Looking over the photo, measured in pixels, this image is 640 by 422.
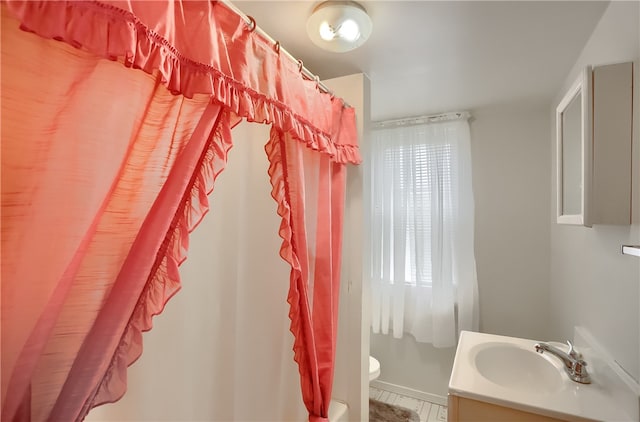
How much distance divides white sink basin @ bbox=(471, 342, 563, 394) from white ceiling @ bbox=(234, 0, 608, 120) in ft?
4.96

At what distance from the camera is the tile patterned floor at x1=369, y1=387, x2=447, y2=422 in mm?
2391

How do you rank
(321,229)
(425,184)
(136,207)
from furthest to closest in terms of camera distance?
(425,184) < (321,229) < (136,207)

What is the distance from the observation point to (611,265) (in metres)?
1.25

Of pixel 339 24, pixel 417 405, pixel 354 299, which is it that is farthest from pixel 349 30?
pixel 417 405

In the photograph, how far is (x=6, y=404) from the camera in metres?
Result: 0.50

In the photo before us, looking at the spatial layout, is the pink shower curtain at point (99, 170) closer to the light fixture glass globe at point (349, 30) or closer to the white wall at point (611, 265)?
the light fixture glass globe at point (349, 30)

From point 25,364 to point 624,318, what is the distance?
174 centimetres

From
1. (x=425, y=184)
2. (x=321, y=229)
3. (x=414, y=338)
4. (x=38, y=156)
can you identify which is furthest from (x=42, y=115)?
(x=414, y=338)

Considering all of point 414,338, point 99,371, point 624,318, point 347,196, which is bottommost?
point 414,338

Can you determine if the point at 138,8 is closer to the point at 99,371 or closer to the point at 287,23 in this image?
the point at 99,371

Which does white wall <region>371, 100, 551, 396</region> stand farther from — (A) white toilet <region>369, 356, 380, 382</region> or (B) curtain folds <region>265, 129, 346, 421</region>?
(B) curtain folds <region>265, 129, 346, 421</region>

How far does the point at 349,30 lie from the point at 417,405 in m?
2.75

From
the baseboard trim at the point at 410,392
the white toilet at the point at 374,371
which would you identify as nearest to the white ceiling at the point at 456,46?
the white toilet at the point at 374,371

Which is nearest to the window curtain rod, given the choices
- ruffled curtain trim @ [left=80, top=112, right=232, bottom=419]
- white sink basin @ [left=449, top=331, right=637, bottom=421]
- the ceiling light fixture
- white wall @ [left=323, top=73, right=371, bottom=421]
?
white wall @ [left=323, top=73, right=371, bottom=421]
